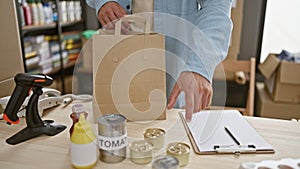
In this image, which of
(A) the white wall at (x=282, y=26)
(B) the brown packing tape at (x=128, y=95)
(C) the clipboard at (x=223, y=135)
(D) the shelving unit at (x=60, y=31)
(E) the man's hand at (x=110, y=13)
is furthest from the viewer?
(D) the shelving unit at (x=60, y=31)

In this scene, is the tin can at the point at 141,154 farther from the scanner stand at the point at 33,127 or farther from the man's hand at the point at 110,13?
the man's hand at the point at 110,13

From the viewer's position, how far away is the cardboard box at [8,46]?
87cm

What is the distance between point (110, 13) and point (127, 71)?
225 millimetres

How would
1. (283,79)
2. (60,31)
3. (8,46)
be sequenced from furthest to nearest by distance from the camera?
1. (60,31)
2. (283,79)
3. (8,46)

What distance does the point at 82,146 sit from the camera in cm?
56

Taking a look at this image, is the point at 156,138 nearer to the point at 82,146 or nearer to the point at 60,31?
the point at 82,146

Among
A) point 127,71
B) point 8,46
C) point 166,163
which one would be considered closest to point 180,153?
point 166,163

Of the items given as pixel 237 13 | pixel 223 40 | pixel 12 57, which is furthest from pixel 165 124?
pixel 237 13

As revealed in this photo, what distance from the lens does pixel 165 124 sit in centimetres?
79

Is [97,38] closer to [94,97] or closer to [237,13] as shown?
[94,97]

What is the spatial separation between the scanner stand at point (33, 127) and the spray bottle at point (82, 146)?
0.19m

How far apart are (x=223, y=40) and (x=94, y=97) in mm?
387

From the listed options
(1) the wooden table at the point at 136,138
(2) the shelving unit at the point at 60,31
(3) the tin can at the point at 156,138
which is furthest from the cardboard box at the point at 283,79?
(2) the shelving unit at the point at 60,31

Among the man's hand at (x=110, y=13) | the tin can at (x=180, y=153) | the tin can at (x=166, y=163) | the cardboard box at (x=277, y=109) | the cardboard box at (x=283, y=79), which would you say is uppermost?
the man's hand at (x=110, y=13)
